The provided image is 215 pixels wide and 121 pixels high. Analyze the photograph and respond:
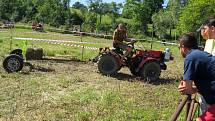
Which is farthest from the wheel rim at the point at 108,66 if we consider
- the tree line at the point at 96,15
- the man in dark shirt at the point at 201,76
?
the tree line at the point at 96,15

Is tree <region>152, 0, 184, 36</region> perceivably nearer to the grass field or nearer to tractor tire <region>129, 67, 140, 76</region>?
the grass field

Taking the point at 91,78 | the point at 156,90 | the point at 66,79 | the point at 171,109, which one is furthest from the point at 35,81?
the point at 171,109

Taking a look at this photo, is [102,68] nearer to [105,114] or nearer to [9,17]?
[105,114]

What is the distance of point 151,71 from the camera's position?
1405 cm

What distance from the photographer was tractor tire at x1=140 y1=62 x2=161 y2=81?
14016 millimetres

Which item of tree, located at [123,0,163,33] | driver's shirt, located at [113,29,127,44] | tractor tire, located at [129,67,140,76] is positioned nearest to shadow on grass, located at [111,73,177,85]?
tractor tire, located at [129,67,140,76]

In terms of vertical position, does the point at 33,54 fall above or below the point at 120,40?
below

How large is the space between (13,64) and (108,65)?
2.96 meters

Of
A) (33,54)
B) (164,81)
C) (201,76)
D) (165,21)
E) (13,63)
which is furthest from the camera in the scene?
(165,21)

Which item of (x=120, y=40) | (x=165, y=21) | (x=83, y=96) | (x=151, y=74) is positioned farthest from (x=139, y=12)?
(x=83, y=96)

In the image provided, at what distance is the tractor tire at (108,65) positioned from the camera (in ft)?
47.1

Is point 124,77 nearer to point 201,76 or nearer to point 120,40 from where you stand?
point 120,40

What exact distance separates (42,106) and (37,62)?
23.7 feet

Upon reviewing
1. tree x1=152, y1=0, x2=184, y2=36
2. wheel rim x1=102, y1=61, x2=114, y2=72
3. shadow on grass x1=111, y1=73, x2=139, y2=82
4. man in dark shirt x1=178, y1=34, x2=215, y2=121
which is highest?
tree x1=152, y1=0, x2=184, y2=36
